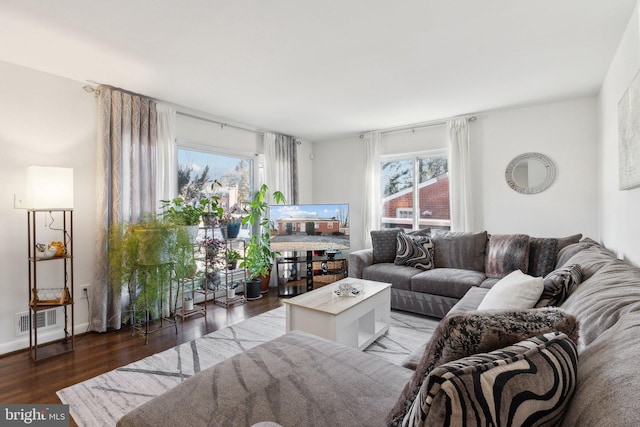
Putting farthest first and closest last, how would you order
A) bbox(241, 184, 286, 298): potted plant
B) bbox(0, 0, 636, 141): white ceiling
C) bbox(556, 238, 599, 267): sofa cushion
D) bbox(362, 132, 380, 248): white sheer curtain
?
bbox(362, 132, 380, 248): white sheer curtain, bbox(241, 184, 286, 298): potted plant, bbox(556, 238, 599, 267): sofa cushion, bbox(0, 0, 636, 141): white ceiling

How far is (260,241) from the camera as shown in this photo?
4.85 meters

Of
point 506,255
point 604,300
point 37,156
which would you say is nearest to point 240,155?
point 37,156

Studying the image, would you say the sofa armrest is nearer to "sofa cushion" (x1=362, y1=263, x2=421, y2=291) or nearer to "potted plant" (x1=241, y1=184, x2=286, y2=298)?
"sofa cushion" (x1=362, y1=263, x2=421, y2=291)

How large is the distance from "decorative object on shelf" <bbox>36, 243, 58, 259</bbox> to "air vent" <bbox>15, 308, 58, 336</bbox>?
491 mm

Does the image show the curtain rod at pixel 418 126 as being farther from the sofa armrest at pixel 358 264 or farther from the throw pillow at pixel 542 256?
the sofa armrest at pixel 358 264

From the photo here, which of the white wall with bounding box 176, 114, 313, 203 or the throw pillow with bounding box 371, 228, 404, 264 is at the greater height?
the white wall with bounding box 176, 114, 313, 203

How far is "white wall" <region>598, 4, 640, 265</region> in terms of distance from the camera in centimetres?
199

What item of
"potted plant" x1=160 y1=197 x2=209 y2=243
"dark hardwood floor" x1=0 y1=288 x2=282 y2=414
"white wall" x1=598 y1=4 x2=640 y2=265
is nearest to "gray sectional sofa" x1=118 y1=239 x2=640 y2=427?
"white wall" x1=598 y1=4 x2=640 y2=265

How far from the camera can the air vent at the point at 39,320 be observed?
2789 mm

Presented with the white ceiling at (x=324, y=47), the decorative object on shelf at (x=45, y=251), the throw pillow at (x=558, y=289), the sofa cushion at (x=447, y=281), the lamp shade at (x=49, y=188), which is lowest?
the sofa cushion at (x=447, y=281)

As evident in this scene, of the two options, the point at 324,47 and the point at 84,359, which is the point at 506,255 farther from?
the point at 84,359

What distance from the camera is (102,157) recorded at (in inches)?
126

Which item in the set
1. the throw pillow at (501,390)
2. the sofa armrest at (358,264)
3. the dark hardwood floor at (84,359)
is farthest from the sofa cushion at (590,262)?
the dark hardwood floor at (84,359)

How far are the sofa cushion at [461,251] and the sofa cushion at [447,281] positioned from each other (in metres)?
0.15
